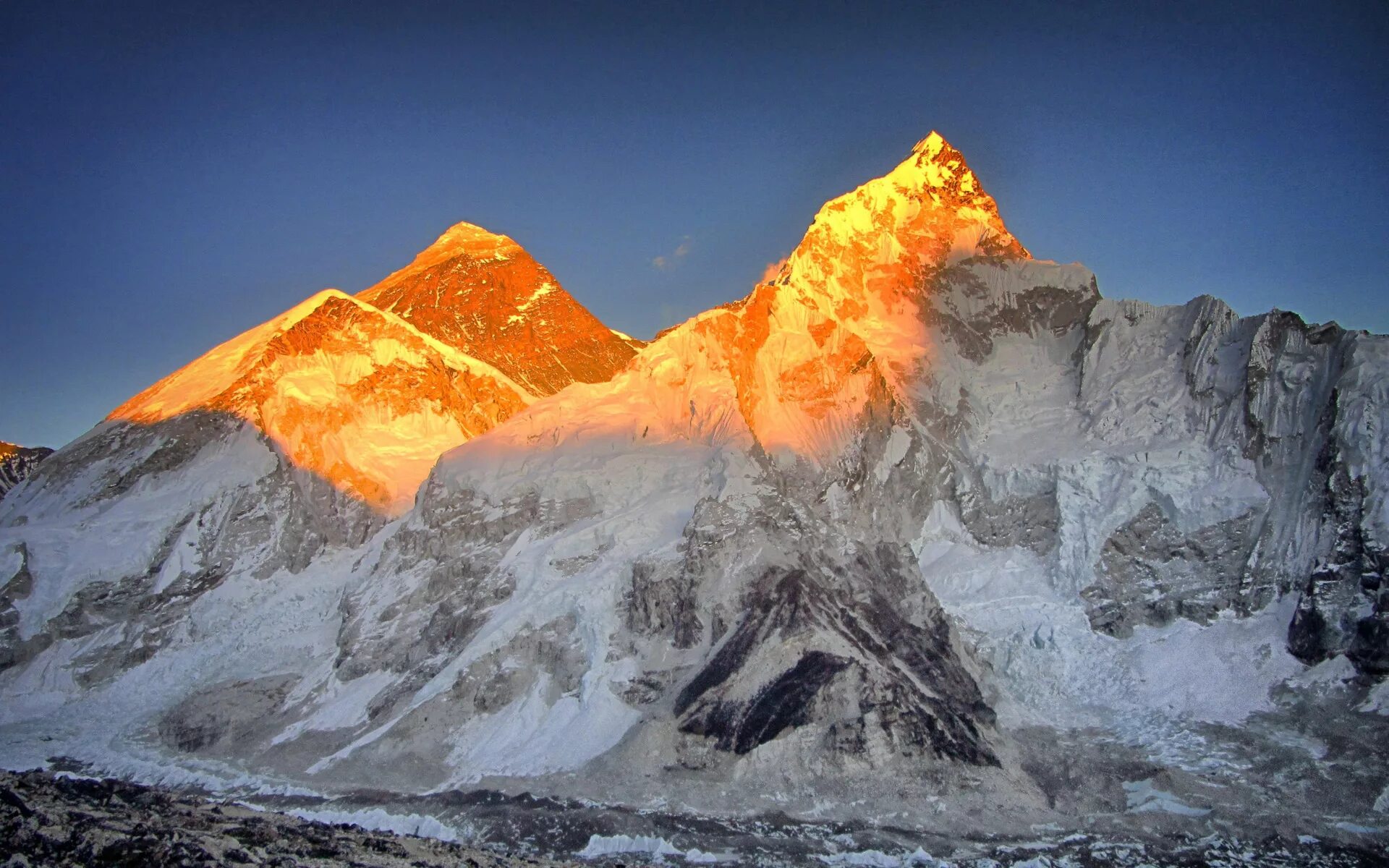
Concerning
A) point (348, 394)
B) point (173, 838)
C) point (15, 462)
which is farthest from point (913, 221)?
point (15, 462)

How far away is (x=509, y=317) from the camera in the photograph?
16575cm

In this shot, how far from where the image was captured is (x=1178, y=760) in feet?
224

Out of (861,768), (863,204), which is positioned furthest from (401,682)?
(863,204)

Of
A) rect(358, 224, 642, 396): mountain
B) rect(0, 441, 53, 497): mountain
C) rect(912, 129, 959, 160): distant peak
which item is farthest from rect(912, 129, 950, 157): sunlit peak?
rect(0, 441, 53, 497): mountain

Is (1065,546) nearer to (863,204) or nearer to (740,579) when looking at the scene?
(740,579)

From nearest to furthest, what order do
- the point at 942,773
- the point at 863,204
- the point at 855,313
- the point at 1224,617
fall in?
1. the point at 942,773
2. the point at 1224,617
3. the point at 855,313
4. the point at 863,204

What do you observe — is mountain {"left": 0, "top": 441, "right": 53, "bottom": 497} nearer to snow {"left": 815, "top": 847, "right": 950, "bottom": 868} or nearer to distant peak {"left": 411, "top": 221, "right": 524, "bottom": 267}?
distant peak {"left": 411, "top": 221, "right": 524, "bottom": 267}

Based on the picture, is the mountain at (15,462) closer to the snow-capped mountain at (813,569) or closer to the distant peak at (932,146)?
the snow-capped mountain at (813,569)

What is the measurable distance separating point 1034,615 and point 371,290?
124m

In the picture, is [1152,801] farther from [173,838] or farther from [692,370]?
[692,370]

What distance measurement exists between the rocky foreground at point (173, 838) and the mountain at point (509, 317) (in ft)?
325

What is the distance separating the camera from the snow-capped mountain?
69.4 m

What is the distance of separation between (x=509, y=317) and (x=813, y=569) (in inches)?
3685

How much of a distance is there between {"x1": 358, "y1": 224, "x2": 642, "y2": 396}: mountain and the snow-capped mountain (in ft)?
104
